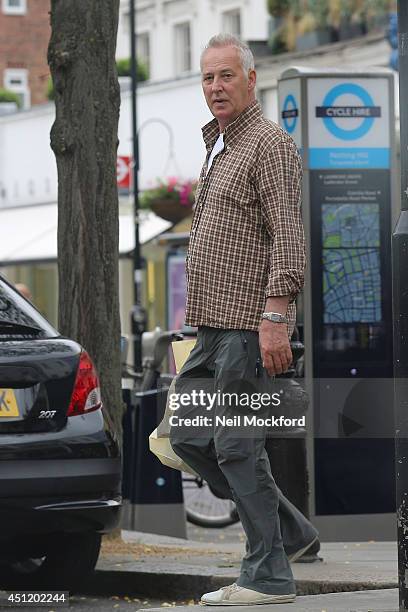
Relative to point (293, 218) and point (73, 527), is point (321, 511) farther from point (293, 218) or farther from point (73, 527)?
point (293, 218)

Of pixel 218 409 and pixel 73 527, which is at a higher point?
pixel 218 409

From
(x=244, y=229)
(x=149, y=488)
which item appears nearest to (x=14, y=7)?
(x=149, y=488)

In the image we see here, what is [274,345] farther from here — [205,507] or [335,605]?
[205,507]

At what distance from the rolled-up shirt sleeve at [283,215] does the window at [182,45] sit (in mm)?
36219

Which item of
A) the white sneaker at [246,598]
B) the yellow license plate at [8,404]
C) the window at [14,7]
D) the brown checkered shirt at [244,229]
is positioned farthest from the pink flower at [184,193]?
the window at [14,7]

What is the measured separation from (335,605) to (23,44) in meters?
46.7

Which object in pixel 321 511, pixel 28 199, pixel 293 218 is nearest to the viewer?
pixel 293 218

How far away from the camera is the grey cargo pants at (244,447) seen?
6.32 metres

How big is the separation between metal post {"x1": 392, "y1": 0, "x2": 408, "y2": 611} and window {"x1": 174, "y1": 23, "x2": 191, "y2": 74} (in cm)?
3724

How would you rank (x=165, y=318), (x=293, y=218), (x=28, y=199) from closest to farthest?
1. (x=293, y=218)
2. (x=165, y=318)
3. (x=28, y=199)

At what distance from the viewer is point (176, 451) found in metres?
6.60

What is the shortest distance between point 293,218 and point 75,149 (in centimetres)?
305

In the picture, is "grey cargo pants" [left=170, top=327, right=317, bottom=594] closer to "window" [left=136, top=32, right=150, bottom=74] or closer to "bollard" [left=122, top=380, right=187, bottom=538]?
"bollard" [left=122, top=380, right=187, bottom=538]

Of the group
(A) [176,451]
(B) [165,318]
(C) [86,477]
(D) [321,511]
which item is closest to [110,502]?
(C) [86,477]
